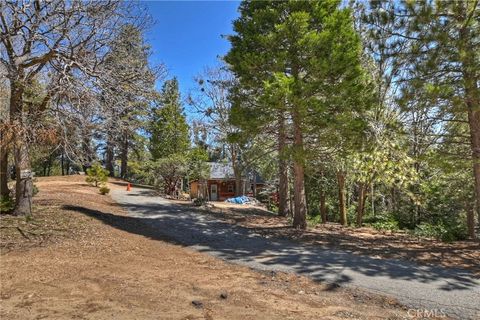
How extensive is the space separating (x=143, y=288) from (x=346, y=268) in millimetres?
3635

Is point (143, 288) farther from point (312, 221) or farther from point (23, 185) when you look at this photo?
point (312, 221)

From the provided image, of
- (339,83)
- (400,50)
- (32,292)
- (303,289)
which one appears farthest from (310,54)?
(32,292)

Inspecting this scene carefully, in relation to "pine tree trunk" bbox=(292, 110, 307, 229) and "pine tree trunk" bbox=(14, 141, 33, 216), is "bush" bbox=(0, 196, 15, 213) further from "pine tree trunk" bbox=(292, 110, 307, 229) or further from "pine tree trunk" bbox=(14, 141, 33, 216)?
"pine tree trunk" bbox=(292, 110, 307, 229)

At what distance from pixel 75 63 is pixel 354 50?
23.5 feet

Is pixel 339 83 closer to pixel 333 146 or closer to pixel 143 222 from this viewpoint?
pixel 333 146

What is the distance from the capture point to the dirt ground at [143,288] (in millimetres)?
4469

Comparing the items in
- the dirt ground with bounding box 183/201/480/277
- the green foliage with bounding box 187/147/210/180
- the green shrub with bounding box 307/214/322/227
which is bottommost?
the green shrub with bounding box 307/214/322/227

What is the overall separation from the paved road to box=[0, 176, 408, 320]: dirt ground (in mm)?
410

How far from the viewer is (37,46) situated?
357 inches

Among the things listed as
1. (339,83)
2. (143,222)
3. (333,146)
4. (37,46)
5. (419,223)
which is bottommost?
(419,223)

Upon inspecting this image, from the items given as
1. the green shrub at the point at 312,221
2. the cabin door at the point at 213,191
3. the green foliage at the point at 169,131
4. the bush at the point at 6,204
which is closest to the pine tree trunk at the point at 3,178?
the bush at the point at 6,204

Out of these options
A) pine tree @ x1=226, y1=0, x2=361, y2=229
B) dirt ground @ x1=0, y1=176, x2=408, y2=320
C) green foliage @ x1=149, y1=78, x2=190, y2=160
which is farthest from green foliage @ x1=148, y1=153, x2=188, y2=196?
dirt ground @ x1=0, y1=176, x2=408, y2=320

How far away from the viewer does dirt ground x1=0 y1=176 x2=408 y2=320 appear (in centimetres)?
447

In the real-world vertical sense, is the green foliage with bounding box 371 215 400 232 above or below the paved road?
below
